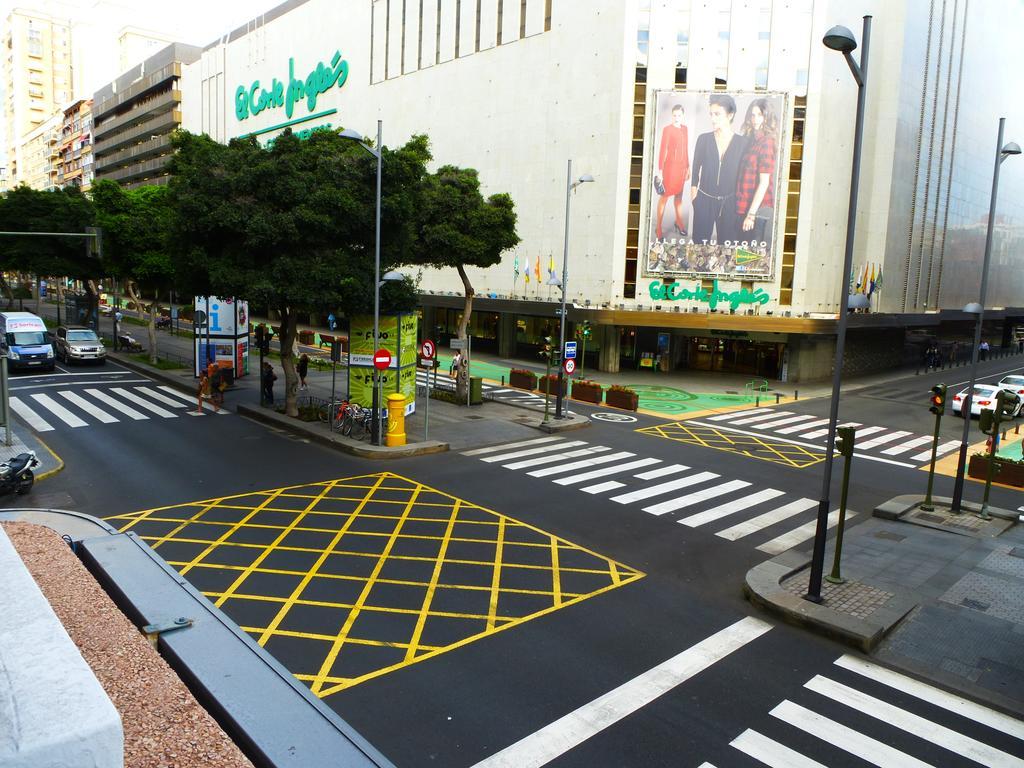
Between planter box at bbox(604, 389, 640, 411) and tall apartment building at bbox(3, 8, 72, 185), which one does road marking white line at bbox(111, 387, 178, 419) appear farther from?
tall apartment building at bbox(3, 8, 72, 185)

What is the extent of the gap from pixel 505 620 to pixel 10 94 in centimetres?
18258

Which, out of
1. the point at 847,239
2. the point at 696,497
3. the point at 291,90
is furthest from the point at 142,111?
the point at 847,239

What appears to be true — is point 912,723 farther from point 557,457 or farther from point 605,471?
point 557,457

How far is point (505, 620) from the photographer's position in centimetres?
1011

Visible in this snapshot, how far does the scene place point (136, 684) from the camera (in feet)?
17.4

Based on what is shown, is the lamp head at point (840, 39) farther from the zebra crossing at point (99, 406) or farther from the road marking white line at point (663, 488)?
the zebra crossing at point (99, 406)

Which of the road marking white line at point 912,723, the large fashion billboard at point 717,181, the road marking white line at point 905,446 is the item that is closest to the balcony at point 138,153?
the large fashion billboard at point 717,181

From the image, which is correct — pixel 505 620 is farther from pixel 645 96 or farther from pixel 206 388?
pixel 645 96

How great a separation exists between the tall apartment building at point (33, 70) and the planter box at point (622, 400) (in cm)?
15088

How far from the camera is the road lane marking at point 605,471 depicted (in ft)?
59.3

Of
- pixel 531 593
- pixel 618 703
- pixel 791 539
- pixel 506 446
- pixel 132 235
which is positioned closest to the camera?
pixel 618 703

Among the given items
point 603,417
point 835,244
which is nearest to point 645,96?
point 835,244

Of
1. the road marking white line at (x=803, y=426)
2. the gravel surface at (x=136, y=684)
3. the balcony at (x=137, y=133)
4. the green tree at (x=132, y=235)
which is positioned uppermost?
the balcony at (x=137, y=133)

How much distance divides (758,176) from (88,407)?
35057mm
